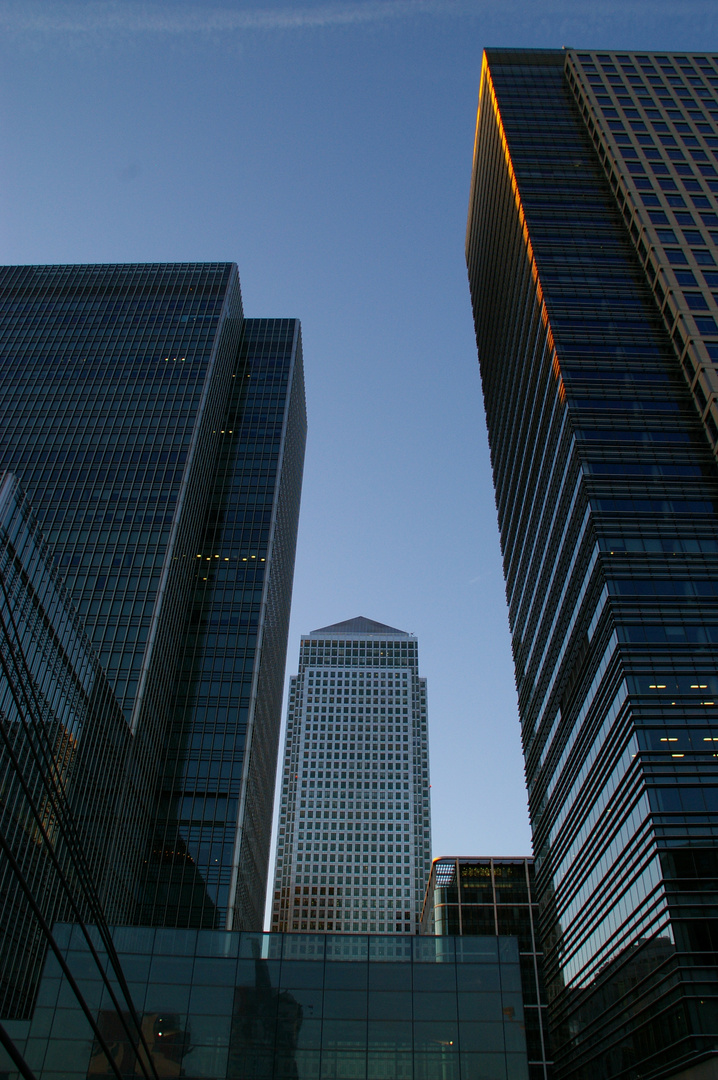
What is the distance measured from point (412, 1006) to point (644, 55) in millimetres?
118311

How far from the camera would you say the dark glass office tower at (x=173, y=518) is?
93188mm

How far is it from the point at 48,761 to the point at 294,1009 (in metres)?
17.6

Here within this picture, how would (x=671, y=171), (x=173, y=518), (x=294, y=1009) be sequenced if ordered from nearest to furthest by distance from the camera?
(x=294, y=1009), (x=671, y=171), (x=173, y=518)

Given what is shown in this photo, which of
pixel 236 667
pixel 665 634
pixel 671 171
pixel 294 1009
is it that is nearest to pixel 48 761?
pixel 294 1009

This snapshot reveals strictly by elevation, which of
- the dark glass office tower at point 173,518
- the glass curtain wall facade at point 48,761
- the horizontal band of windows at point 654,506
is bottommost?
the glass curtain wall facade at point 48,761

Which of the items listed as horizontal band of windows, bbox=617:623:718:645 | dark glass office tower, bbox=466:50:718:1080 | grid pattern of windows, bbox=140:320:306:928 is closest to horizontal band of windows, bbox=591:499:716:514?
dark glass office tower, bbox=466:50:718:1080

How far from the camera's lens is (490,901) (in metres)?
146

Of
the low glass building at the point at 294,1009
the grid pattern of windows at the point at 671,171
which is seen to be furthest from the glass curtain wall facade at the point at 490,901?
the low glass building at the point at 294,1009

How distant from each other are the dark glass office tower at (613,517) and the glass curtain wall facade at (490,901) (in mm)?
61379

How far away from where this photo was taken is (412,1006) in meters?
39.6

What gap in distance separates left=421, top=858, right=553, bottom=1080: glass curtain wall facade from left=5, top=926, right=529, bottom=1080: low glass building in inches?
4282

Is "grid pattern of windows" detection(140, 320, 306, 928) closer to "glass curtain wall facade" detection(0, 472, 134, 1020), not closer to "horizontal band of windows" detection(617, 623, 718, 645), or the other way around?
"glass curtain wall facade" detection(0, 472, 134, 1020)

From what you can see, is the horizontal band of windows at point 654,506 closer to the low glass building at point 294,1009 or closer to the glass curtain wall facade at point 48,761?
the low glass building at point 294,1009

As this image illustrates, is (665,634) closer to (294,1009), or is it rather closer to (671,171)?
(294,1009)
